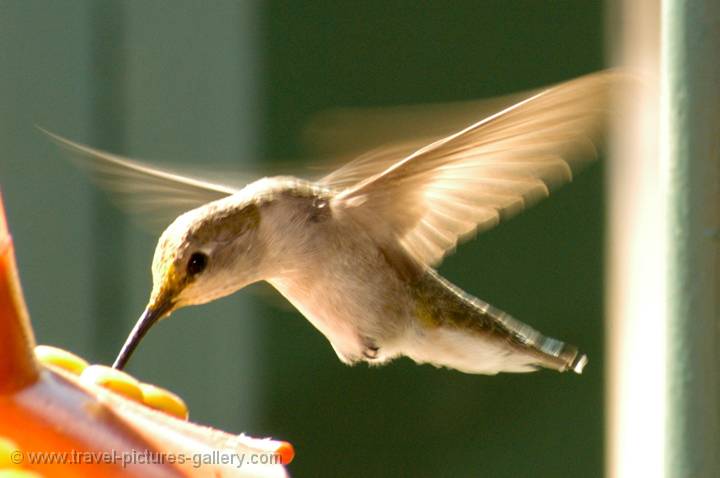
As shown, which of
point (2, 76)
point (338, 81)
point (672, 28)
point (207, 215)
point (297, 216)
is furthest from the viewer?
point (338, 81)

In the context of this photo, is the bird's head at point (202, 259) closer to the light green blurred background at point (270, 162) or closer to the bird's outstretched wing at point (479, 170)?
the bird's outstretched wing at point (479, 170)

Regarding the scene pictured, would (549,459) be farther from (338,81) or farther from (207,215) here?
(207,215)

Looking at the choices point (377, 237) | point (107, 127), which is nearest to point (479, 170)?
point (377, 237)

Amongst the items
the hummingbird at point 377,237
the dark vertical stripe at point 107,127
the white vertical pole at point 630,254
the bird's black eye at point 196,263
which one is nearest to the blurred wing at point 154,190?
the hummingbird at point 377,237

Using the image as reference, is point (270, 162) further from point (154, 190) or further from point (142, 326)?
point (142, 326)

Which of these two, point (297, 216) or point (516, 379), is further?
point (516, 379)

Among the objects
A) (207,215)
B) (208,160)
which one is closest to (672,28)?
(207,215)

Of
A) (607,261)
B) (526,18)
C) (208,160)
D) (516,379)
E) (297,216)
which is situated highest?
(526,18)

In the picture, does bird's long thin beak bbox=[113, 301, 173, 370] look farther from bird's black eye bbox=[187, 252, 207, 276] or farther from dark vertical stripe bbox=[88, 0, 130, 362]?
dark vertical stripe bbox=[88, 0, 130, 362]

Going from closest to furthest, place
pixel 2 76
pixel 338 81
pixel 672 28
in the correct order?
pixel 672 28, pixel 2 76, pixel 338 81
